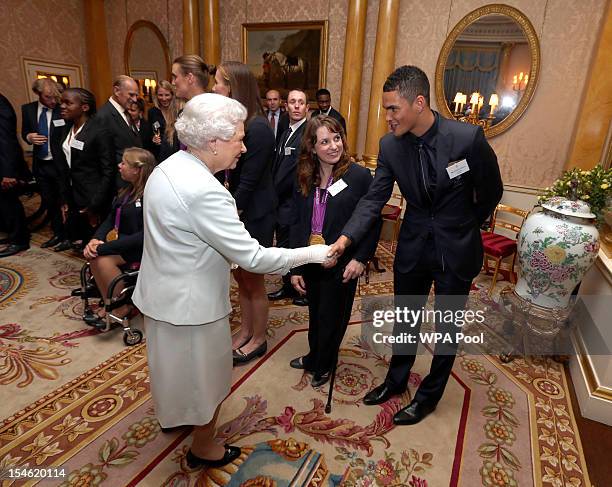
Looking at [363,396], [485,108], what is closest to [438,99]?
[485,108]

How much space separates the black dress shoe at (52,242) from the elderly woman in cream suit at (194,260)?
432cm

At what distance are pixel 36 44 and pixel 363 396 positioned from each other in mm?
8916

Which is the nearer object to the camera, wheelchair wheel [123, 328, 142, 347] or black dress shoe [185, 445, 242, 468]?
black dress shoe [185, 445, 242, 468]

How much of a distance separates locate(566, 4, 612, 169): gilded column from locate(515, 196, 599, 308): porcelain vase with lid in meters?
2.07

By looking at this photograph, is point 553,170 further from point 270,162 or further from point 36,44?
point 36,44

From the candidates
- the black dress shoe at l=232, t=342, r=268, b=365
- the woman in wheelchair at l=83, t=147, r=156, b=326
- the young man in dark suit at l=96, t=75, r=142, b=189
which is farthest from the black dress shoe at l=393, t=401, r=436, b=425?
the young man in dark suit at l=96, t=75, r=142, b=189

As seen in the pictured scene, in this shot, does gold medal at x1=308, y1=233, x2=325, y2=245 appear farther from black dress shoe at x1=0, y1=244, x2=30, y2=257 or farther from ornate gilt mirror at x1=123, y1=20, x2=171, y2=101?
ornate gilt mirror at x1=123, y1=20, x2=171, y2=101

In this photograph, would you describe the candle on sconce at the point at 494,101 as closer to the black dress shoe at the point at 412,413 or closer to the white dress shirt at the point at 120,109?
the black dress shoe at the point at 412,413

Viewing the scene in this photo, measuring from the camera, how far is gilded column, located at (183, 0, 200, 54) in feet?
23.2

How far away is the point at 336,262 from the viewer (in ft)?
7.33

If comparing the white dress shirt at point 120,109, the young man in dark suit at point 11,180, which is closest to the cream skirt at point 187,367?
the white dress shirt at point 120,109

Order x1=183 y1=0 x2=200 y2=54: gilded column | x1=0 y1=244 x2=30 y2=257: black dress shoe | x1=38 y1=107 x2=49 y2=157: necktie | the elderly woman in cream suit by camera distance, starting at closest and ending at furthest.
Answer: the elderly woman in cream suit
x1=0 y1=244 x2=30 y2=257: black dress shoe
x1=38 y1=107 x2=49 y2=157: necktie
x1=183 y1=0 x2=200 y2=54: gilded column

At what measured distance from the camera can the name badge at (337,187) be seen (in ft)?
7.44

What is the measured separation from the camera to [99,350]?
294 centimetres
